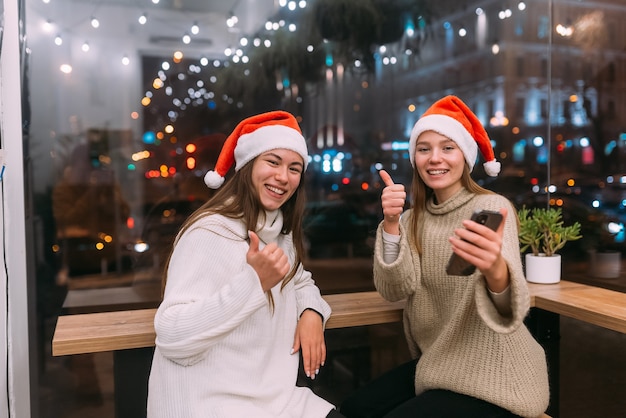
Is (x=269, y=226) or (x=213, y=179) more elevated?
(x=213, y=179)

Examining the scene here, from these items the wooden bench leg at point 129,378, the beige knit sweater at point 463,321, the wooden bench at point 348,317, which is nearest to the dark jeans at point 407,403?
the beige knit sweater at point 463,321

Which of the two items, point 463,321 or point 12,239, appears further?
point 12,239

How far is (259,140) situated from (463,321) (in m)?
0.76

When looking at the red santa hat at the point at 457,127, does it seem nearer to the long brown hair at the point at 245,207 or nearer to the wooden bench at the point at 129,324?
the long brown hair at the point at 245,207

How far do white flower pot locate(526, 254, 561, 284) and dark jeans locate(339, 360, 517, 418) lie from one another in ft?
2.46

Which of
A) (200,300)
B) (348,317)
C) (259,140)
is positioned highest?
(259,140)

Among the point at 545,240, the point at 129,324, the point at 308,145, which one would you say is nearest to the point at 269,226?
the point at 129,324

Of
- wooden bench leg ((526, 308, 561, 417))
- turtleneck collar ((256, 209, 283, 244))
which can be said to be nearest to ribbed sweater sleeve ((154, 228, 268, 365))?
turtleneck collar ((256, 209, 283, 244))

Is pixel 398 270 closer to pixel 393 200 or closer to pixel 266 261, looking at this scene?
pixel 393 200

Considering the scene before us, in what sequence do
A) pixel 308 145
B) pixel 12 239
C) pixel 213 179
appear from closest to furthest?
1. pixel 213 179
2. pixel 12 239
3. pixel 308 145

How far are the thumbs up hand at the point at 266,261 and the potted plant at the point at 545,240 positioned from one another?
4.47ft

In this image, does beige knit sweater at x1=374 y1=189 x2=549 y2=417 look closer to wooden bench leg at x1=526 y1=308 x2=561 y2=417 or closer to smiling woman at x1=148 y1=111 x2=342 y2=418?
smiling woman at x1=148 y1=111 x2=342 y2=418

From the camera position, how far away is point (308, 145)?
234 cm

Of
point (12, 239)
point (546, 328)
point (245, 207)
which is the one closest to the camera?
point (245, 207)
